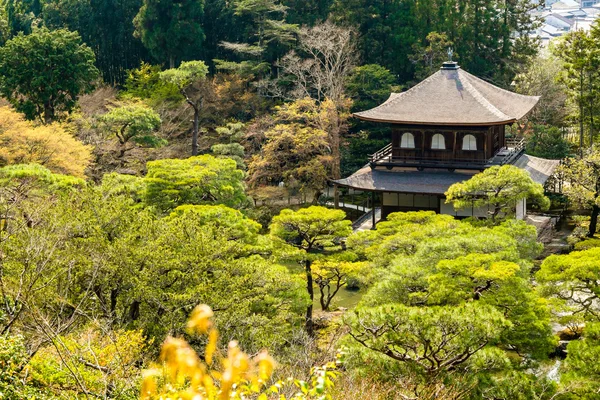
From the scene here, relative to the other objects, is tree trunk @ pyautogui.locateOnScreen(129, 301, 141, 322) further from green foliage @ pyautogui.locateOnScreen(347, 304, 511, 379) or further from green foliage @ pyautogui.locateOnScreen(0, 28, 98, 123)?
green foliage @ pyautogui.locateOnScreen(0, 28, 98, 123)

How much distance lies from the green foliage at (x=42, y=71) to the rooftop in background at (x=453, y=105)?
12.0 m

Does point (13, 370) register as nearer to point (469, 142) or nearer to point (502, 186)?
point (502, 186)

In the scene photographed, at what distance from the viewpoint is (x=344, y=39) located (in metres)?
33.6

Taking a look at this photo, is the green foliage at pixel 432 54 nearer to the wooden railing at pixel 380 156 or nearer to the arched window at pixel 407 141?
the wooden railing at pixel 380 156

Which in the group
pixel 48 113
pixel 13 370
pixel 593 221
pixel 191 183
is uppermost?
pixel 48 113

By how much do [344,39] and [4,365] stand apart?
1030 inches

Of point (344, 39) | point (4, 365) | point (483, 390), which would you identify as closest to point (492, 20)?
point (344, 39)

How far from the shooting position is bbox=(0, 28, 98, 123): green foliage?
29.8 meters

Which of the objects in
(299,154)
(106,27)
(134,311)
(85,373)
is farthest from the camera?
(106,27)

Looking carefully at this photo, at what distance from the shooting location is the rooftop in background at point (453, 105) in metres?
25.8

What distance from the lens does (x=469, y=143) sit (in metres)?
26.5

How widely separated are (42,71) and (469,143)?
16888mm

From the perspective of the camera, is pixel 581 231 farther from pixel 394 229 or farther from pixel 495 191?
pixel 394 229

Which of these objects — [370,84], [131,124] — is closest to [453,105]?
[370,84]
